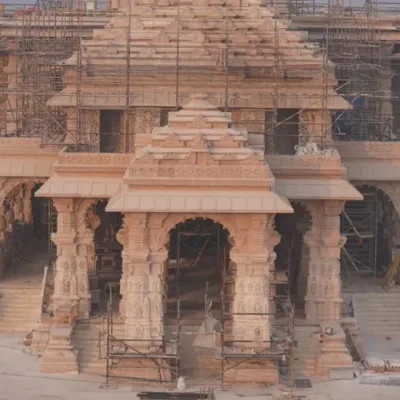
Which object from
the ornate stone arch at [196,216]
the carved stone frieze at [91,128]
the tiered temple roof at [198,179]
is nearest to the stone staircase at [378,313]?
the ornate stone arch at [196,216]

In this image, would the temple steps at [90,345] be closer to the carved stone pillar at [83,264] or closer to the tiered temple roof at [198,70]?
the carved stone pillar at [83,264]

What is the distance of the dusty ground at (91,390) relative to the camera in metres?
28.6

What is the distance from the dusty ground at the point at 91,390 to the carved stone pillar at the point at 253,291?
1.36m

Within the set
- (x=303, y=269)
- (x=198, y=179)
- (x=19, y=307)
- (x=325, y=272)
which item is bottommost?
(x=19, y=307)

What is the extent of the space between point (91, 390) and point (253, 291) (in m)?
4.06

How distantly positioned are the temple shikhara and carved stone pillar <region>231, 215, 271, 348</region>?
4cm

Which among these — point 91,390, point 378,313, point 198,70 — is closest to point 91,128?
point 198,70

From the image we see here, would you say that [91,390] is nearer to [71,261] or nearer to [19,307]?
[71,261]

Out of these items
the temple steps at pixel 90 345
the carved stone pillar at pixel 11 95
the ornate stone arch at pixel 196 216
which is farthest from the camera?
the carved stone pillar at pixel 11 95

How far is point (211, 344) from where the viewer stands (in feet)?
100

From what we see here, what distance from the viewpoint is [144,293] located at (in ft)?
99.3

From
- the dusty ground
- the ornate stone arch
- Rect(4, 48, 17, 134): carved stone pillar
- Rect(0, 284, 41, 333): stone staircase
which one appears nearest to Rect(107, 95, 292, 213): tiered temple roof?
the ornate stone arch

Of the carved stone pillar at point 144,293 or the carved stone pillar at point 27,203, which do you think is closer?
the carved stone pillar at point 144,293

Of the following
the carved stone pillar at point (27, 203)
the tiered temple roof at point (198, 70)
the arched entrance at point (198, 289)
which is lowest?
the arched entrance at point (198, 289)
